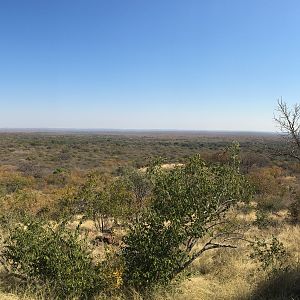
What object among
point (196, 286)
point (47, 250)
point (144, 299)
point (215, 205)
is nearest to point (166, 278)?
point (144, 299)

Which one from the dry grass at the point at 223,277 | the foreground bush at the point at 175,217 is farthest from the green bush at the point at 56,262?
the foreground bush at the point at 175,217

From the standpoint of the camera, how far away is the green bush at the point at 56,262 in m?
7.55

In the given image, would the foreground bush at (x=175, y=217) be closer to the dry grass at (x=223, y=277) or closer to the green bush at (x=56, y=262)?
the dry grass at (x=223, y=277)

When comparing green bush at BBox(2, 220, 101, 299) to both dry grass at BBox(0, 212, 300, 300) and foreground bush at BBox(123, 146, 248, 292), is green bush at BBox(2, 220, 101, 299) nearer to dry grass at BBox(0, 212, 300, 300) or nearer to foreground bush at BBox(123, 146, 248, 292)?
dry grass at BBox(0, 212, 300, 300)

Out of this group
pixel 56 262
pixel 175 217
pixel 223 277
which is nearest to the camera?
pixel 56 262

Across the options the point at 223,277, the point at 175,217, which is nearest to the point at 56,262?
the point at 175,217

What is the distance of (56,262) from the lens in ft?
25.1

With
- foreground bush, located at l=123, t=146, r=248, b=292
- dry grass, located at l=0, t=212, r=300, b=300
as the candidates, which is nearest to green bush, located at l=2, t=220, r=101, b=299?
dry grass, located at l=0, t=212, r=300, b=300

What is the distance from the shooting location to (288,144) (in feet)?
38.1

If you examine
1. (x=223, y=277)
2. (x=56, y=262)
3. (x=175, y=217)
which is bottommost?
(x=223, y=277)

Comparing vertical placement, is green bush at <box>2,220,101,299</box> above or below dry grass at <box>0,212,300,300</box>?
above

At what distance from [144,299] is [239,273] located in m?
3.16

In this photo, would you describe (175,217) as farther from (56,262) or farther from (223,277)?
(223,277)

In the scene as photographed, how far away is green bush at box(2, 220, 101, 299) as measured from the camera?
7547 millimetres
